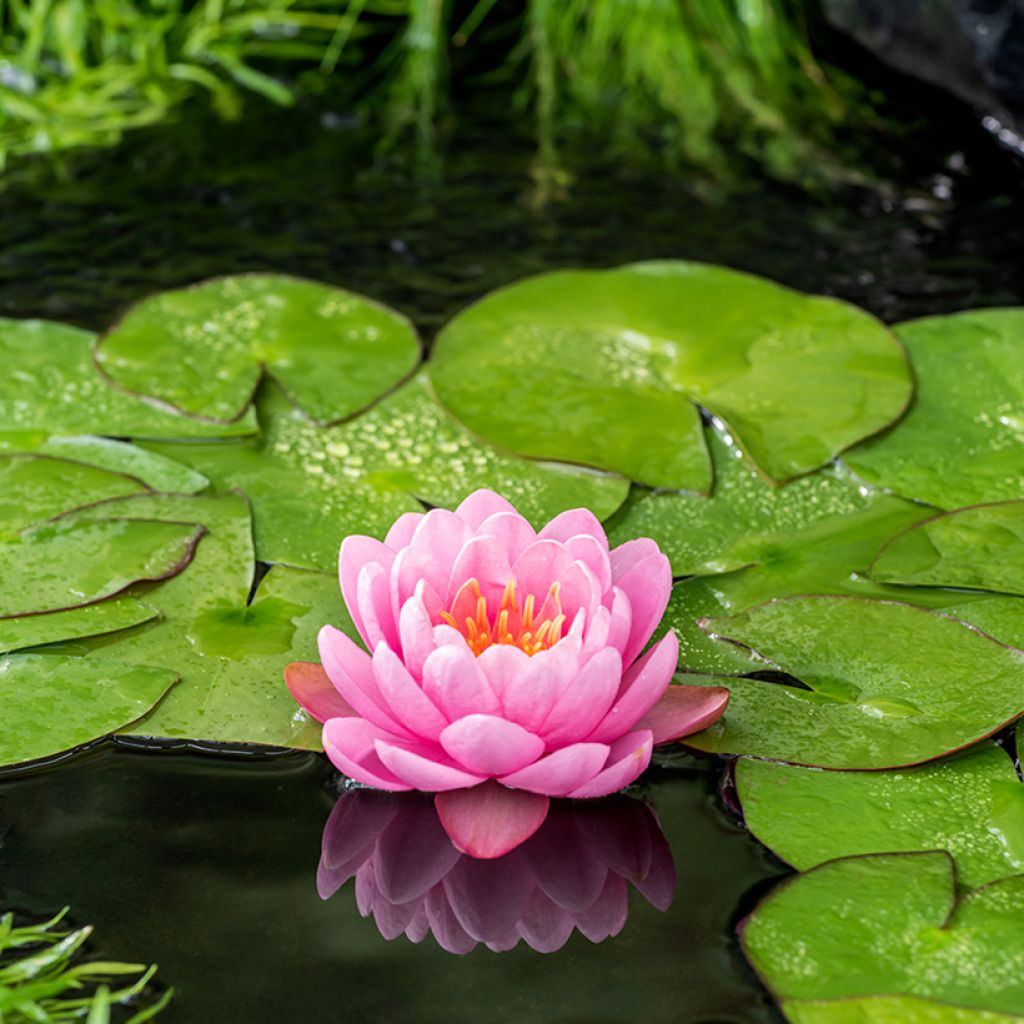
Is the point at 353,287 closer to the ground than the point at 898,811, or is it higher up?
Result: closer to the ground

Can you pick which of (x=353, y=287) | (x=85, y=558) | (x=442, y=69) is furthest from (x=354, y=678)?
(x=442, y=69)

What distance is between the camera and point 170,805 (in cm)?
118

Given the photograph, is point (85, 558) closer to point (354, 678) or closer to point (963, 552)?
point (354, 678)

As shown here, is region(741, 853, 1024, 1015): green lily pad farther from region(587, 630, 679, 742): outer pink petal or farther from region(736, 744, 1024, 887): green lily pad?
region(587, 630, 679, 742): outer pink petal

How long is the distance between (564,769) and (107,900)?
0.39 metres

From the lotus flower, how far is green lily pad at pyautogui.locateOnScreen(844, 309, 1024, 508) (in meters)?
0.49

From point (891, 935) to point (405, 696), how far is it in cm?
42

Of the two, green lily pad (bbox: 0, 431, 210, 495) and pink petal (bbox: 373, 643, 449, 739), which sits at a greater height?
pink petal (bbox: 373, 643, 449, 739)

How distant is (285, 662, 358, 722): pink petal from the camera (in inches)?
45.7

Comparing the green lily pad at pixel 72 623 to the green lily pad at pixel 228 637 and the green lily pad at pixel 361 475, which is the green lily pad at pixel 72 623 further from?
the green lily pad at pixel 361 475

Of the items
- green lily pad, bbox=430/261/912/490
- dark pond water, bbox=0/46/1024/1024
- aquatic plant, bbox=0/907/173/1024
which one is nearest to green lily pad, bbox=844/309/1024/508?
green lily pad, bbox=430/261/912/490

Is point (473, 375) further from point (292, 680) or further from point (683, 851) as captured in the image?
point (683, 851)

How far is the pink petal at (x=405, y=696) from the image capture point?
1050 mm

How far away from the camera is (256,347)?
67.9 inches
